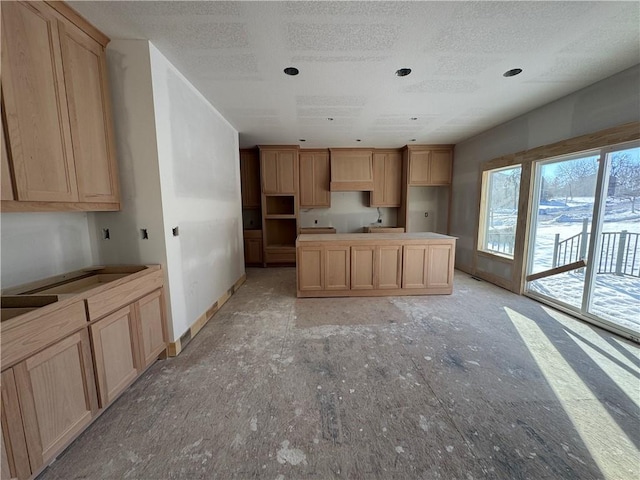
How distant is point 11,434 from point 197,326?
1497mm

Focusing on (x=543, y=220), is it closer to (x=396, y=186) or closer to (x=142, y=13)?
(x=396, y=186)

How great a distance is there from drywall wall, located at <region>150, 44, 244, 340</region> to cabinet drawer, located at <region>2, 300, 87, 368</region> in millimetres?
774

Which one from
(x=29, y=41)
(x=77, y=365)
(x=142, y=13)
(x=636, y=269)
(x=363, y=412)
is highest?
(x=142, y=13)

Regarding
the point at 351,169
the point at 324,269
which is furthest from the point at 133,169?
the point at 351,169

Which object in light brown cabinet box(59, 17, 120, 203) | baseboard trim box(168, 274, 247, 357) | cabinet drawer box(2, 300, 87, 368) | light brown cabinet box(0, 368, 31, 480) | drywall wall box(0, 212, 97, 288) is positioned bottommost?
baseboard trim box(168, 274, 247, 357)

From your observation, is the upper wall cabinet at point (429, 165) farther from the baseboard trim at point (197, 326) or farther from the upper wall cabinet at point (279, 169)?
the baseboard trim at point (197, 326)

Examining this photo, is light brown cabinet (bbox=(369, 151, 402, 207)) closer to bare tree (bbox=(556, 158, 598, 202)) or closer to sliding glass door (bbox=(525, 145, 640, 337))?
sliding glass door (bbox=(525, 145, 640, 337))

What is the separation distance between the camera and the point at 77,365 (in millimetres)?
1343

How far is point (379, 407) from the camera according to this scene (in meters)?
1.57

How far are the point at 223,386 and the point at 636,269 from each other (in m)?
4.00

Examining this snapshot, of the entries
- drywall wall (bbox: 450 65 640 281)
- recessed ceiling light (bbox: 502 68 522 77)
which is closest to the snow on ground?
drywall wall (bbox: 450 65 640 281)

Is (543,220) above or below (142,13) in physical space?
below

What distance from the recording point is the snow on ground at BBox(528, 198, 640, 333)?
2.36 meters

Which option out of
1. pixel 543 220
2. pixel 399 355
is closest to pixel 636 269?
pixel 543 220
